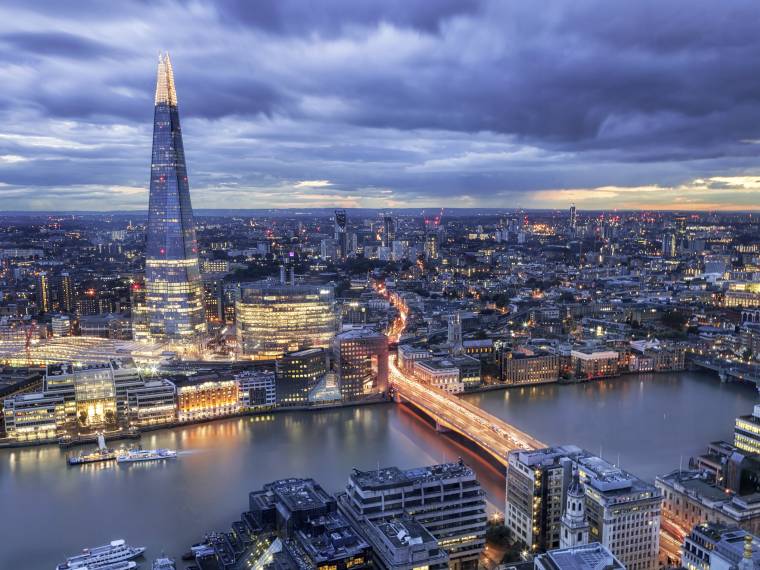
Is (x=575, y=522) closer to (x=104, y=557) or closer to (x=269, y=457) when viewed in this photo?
(x=104, y=557)

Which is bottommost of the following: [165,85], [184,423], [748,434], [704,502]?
[184,423]

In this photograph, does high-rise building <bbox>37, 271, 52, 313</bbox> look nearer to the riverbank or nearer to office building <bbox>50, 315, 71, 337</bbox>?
office building <bbox>50, 315, 71, 337</bbox>

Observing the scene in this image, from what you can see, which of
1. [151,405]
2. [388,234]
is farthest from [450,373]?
[388,234]

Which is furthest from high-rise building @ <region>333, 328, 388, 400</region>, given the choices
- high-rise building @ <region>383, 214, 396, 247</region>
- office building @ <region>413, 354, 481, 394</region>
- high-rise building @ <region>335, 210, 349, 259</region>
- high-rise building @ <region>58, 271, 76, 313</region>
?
high-rise building @ <region>383, 214, 396, 247</region>

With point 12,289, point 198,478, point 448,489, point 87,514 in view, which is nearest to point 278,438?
point 198,478

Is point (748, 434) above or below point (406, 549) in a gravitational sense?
below

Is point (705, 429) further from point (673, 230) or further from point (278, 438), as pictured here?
point (673, 230)

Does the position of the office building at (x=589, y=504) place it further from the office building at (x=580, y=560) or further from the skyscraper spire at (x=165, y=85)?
the skyscraper spire at (x=165, y=85)
